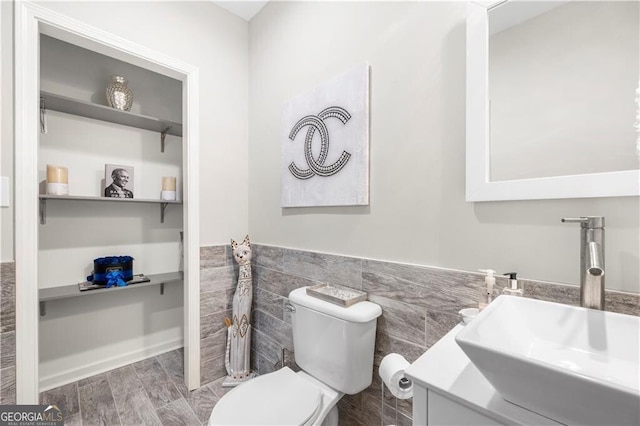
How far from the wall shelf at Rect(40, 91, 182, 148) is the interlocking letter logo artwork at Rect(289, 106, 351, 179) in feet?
3.45

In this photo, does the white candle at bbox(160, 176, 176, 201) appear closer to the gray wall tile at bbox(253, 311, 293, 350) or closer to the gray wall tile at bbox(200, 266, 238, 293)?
the gray wall tile at bbox(200, 266, 238, 293)

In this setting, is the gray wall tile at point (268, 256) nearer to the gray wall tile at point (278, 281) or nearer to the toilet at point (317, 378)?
the gray wall tile at point (278, 281)

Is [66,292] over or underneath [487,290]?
underneath

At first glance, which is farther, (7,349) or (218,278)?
(218,278)

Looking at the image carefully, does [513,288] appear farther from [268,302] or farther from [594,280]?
[268,302]

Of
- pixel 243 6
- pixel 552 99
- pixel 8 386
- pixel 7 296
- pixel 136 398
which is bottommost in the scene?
pixel 136 398

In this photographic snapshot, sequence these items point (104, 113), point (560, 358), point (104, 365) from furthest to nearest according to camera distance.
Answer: point (104, 365)
point (104, 113)
point (560, 358)

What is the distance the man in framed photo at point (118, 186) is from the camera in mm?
1901

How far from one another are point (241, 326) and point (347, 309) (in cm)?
99

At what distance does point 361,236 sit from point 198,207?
108 cm

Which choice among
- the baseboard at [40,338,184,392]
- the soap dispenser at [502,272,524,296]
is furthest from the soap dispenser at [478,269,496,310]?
the baseboard at [40,338,184,392]

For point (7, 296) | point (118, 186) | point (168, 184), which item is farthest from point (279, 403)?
point (118, 186)

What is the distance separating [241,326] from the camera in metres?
1.83

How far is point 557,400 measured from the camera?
44 centimetres
